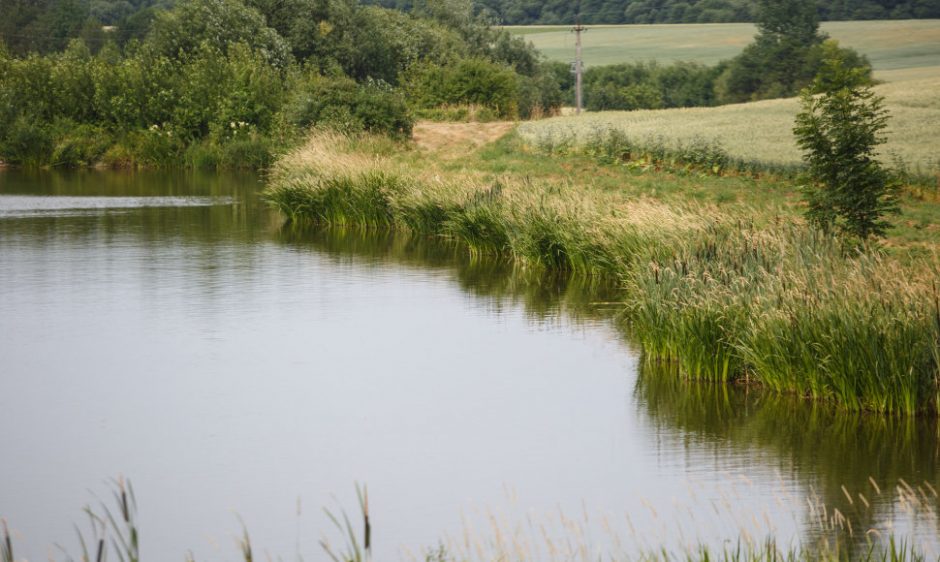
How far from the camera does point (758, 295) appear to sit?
1318cm

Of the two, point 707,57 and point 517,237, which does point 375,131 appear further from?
point 707,57

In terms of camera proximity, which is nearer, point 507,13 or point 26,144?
point 26,144

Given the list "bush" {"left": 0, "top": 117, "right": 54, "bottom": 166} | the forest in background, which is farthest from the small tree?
the forest in background

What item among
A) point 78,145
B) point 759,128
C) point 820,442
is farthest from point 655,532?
point 78,145

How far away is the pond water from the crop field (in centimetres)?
1483

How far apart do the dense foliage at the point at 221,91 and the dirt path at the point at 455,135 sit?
1.33 meters

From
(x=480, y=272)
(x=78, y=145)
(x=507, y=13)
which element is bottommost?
(x=480, y=272)

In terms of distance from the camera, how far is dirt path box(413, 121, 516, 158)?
42.4 m

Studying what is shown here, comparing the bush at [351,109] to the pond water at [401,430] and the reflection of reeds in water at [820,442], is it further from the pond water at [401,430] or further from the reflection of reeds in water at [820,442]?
the reflection of reeds in water at [820,442]

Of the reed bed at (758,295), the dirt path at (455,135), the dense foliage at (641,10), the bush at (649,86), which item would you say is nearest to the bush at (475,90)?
the dirt path at (455,135)

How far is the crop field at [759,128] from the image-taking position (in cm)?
3388

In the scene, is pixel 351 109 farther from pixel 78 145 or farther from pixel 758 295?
pixel 758 295

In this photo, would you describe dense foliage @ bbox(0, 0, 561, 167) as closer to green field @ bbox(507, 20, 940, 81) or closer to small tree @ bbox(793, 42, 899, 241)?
small tree @ bbox(793, 42, 899, 241)

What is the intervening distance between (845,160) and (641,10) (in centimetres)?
11653
